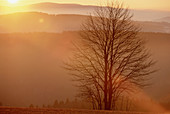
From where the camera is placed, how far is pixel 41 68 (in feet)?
162

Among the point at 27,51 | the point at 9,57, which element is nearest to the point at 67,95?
the point at 9,57

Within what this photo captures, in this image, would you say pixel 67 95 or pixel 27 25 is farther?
pixel 27 25

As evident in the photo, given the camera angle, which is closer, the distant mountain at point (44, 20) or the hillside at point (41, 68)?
the hillside at point (41, 68)

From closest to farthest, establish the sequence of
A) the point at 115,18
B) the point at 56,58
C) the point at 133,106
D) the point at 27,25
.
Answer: the point at 115,18 < the point at 133,106 < the point at 56,58 < the point at 27,25

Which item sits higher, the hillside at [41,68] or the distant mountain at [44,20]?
the distant mountain at [44,20]

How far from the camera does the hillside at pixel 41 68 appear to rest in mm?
37031

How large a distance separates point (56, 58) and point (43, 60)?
246 centimetres

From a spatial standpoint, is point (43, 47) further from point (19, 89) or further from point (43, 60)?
point (19, 89)

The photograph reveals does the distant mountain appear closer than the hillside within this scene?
No

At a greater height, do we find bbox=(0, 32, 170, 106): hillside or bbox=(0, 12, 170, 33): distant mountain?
bbox=(0, 12, 170, 33): distant mountain

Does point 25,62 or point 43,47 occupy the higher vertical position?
point 43,47

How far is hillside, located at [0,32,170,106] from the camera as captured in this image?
121 ft

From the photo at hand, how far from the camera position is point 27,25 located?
9775 cm

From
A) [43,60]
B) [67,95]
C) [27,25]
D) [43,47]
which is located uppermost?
[27,25]
